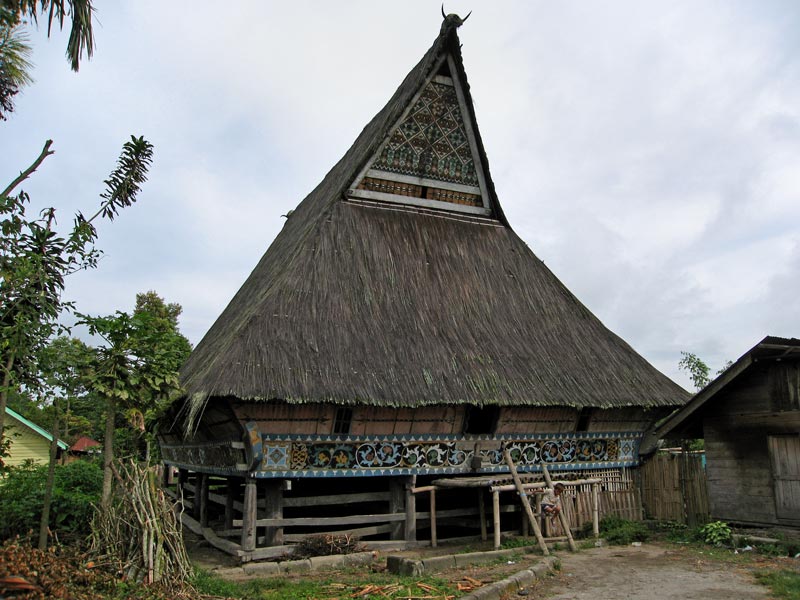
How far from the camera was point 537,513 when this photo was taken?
458 inches

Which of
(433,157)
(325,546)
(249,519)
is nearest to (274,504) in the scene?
(249,519)

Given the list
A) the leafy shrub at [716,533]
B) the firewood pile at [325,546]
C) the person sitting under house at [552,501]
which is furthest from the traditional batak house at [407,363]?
the leafy shrub at [716,533]

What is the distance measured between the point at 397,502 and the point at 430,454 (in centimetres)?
100

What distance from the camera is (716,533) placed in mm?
10859

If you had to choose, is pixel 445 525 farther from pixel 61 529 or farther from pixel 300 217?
pixel 300 217

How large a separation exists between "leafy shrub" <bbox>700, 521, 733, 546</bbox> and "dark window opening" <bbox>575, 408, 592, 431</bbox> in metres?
2.70

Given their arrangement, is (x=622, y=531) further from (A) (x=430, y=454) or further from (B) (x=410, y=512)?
(B) (x=410, y=512)

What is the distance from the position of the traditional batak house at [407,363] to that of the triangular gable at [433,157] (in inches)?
1.3

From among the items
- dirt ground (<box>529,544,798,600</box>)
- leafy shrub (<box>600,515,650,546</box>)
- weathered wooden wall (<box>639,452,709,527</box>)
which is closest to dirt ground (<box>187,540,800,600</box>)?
dirt ground (<box>529,544,798,600</box>)

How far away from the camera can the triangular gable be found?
48.0ft

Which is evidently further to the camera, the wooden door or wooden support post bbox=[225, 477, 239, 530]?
wooden support post bbox=[225, 477, 239, 530]

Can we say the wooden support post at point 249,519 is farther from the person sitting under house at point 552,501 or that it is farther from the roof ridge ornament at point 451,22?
the roof ridge ornament at point 451,22

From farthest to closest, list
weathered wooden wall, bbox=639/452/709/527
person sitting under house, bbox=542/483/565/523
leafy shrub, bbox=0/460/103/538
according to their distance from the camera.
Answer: weathered wooden wall, bbox=639/452/709/527, person sitting under house, bbox=542/483/565/523, leafy shrub, bbox=0/460/103/538

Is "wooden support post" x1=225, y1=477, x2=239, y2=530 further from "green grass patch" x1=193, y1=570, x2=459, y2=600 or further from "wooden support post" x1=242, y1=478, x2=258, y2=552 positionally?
"green grass patch" x1=193, y1=570, x2=459, y2=600
